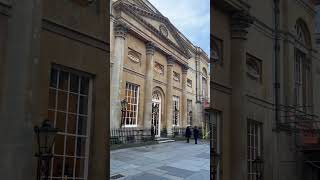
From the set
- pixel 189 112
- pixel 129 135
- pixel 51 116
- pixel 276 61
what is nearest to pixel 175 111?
pixel 189 112

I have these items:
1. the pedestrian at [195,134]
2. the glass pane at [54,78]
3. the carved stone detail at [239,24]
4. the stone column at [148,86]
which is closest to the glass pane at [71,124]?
the glass pane at [54,78]

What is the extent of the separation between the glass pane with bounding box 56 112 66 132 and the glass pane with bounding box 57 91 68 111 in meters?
0.04

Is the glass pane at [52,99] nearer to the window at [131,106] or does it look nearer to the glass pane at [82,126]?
the glass pane at [82,126]

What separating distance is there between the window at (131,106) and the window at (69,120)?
31cm

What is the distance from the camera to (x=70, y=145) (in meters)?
3.64

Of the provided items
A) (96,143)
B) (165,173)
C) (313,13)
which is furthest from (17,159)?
(313,13)

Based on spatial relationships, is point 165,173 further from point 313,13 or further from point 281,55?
point 313,13

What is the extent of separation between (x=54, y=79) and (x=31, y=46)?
1.01 feet

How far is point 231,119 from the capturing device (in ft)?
23.3

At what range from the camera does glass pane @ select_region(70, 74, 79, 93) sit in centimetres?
376

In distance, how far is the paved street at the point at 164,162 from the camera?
3.51 m

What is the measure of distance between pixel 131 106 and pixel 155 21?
73cm

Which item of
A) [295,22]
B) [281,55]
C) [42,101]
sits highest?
[295,22]

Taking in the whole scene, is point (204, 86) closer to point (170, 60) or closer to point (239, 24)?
point (170, 60)
